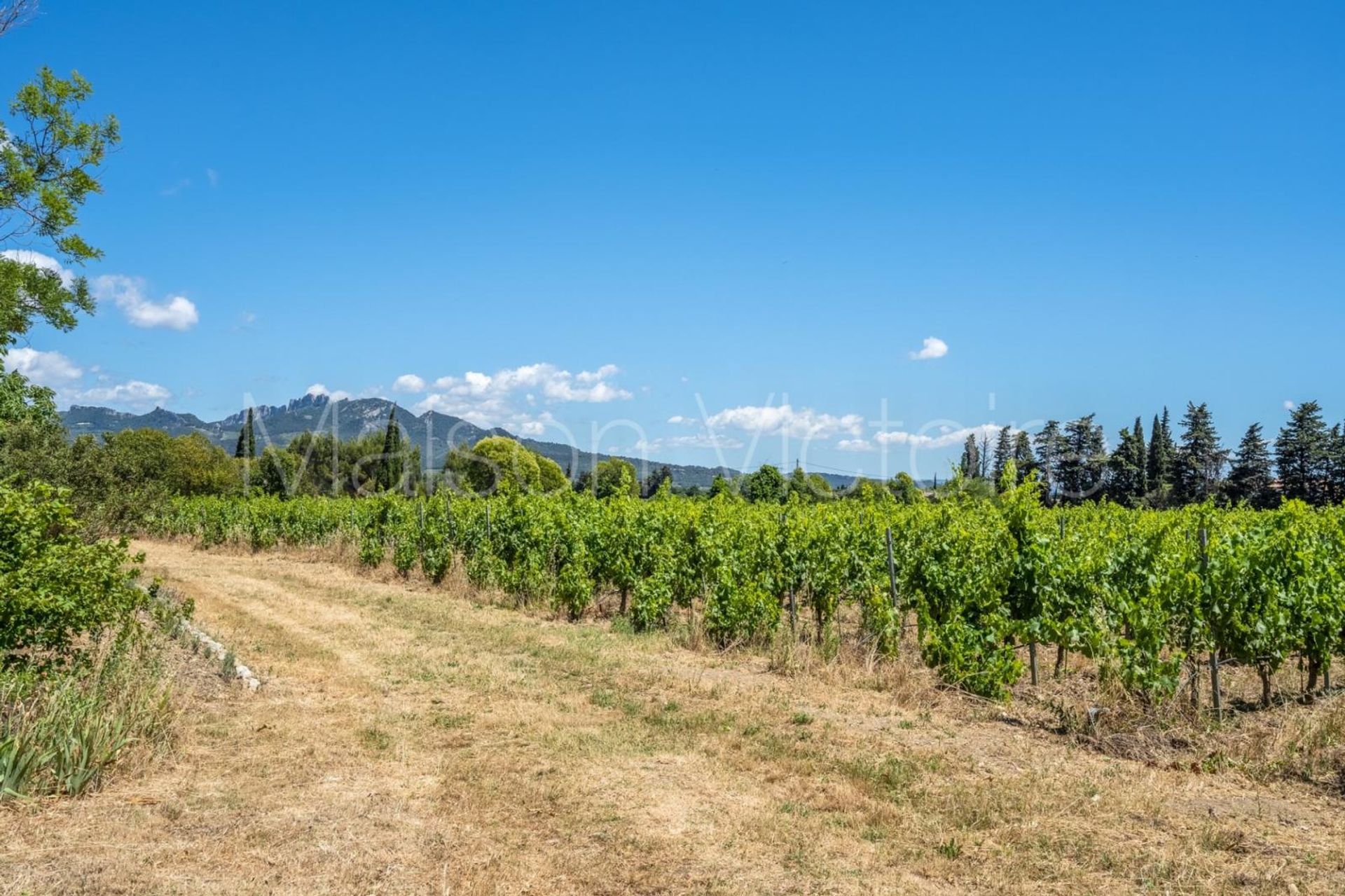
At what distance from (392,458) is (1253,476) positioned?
2213 inches

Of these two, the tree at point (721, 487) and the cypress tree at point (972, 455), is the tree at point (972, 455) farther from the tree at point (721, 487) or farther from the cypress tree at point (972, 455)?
the tree at point (721, 487)

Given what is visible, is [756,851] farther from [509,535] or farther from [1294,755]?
[509,535]

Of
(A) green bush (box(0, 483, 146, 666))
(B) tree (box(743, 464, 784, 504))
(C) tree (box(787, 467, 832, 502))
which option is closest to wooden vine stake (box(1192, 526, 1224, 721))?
(A) green bush (box(0, 483, 146, 666))

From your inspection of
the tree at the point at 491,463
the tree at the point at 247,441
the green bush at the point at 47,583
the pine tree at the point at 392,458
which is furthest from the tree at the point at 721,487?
the tree at the point at 247,441

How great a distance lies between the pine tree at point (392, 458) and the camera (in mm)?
57969

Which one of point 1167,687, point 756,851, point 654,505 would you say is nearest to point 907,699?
point 1167,687

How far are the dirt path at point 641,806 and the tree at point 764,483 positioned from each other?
42.4m

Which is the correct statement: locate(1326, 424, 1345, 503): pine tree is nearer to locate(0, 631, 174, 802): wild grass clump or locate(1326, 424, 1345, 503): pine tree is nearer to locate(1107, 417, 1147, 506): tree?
locate(1107, 417, 1147, 506): tree

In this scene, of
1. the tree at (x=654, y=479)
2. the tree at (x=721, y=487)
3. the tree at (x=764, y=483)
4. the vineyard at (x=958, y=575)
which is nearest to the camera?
the vineyard at (x=958, y=575)

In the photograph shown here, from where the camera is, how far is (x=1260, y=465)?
5225 cm

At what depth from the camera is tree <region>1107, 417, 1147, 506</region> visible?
53.4 meters

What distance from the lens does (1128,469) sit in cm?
5366

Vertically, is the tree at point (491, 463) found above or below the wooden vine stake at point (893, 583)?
above

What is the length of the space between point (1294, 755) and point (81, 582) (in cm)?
910
